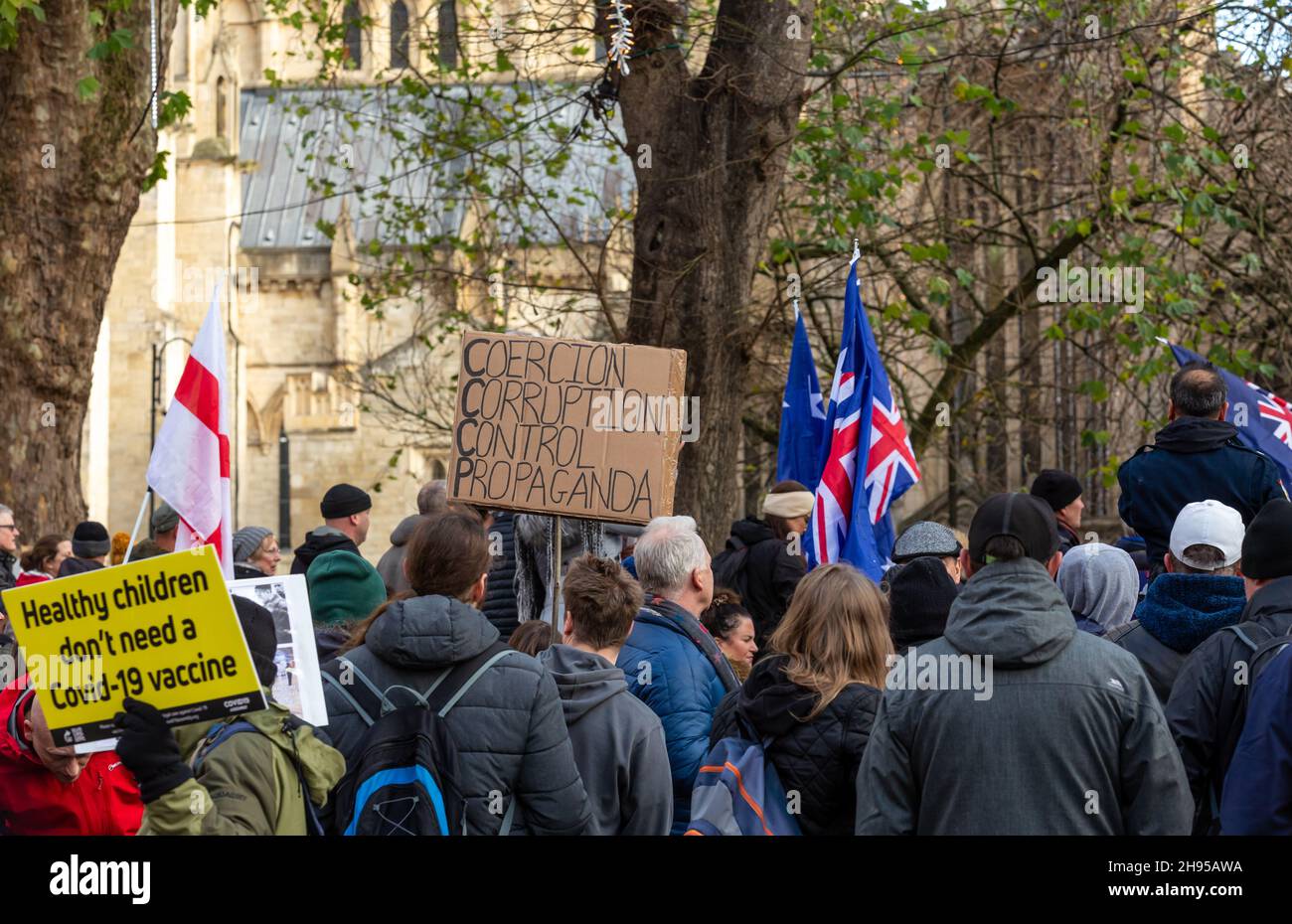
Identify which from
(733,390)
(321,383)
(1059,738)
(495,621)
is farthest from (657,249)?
(321,383)

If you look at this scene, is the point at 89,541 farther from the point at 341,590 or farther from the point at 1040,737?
the point at 1040,737

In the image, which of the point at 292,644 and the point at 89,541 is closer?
the point at 292,644

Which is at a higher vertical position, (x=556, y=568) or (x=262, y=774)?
(x=556, y=568)

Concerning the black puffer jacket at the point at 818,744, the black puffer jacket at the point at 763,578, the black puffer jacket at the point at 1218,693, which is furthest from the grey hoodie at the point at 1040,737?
the black puffer jacket at the point at 763,578

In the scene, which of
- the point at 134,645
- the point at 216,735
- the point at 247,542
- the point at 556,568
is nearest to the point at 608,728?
the point at 216,735

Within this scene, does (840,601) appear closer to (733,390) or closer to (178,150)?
(733,390)

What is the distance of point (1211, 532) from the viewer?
4664 mm

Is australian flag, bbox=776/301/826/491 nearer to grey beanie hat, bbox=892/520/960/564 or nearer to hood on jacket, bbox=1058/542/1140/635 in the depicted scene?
grey beanie hat, bbox=892/520/960/564

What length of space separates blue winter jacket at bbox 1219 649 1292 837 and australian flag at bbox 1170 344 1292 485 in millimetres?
4427

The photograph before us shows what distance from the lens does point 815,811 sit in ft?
13.8

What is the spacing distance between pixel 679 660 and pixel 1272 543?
1.74m

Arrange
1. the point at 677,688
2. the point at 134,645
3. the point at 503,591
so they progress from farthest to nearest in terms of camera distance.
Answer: the point at 503,591, the point at 677,688, the point at 134,645

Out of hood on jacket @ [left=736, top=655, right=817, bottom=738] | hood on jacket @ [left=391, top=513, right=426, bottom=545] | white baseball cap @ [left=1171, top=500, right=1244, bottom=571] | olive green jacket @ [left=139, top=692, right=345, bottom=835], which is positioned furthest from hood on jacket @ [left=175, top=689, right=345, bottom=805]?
hood on jacket @ [left=391, top=513, right=426, bottom=545]
